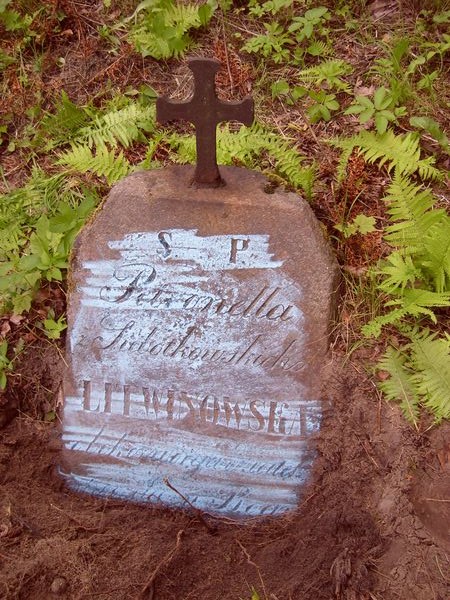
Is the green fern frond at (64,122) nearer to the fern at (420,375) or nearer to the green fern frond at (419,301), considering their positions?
the green fern frond at (419,301)

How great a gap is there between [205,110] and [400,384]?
4.78 feet

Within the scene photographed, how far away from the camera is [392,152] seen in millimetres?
3229

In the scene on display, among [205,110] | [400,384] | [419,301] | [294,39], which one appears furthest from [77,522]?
[294,39]

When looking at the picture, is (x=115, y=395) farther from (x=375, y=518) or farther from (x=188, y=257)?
(x=375, y=518)

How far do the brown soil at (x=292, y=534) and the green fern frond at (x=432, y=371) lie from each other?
0.10 metres

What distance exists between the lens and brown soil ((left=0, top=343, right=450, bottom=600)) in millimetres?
2350

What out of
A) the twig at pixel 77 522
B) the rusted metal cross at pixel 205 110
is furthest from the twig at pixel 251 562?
the rusted metal cross at pixel 205 110

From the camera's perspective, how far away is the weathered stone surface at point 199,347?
2699mm

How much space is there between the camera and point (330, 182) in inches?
133

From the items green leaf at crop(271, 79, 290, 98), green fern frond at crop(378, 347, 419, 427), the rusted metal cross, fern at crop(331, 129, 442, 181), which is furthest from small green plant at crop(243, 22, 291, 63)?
green fern frond at crop(378, 347, 419, 427)

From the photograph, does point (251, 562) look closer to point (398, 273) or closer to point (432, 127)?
point (398, 273)

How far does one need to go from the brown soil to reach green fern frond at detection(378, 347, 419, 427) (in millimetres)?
54

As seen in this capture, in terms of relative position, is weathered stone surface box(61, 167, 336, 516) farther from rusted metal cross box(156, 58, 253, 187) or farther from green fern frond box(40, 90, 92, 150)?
green fern frond box(40, 90, 92, 150)

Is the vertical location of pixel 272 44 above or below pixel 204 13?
below
